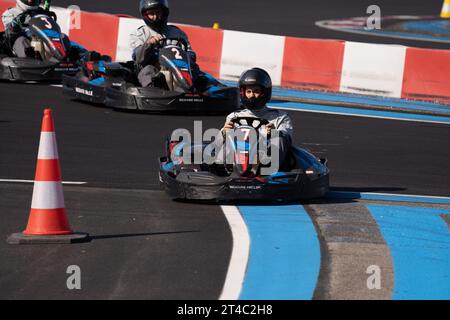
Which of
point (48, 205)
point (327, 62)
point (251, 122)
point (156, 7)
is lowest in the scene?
point (48, 205)

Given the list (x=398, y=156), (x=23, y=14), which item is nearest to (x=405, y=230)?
(x=398, y=156)

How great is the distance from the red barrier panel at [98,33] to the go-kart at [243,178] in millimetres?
9793

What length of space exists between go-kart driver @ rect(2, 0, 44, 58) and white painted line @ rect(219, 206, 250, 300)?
8.78 metres

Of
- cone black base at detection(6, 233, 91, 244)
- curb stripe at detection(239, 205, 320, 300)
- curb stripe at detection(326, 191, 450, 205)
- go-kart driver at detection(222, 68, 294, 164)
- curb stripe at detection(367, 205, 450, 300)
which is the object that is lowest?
cone black base at detection(6, 233, 91, 244)

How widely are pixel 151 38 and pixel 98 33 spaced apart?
13.8 ft

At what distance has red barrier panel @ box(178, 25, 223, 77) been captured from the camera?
18.9 metres

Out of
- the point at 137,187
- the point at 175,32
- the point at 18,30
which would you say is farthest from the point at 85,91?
the point at 137,187

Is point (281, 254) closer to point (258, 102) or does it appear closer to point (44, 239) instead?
point (44, 239)

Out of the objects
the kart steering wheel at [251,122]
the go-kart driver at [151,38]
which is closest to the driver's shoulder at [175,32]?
the go-kart driver at [151,38]

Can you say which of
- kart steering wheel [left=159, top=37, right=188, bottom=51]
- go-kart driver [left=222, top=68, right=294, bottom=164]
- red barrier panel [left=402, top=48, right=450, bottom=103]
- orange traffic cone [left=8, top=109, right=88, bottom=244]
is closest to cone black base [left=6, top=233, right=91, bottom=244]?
orange traffic cone [left=8, top=109, right=88, bottom=244]

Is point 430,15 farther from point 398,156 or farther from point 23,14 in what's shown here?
point 398,156

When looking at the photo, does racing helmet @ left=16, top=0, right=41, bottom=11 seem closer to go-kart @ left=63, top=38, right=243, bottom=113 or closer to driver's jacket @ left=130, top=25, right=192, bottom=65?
driver's jacket @ left=130, top=25, right=192, bottom=65

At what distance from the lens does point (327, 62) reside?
59.4 feet

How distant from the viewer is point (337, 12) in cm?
3209
